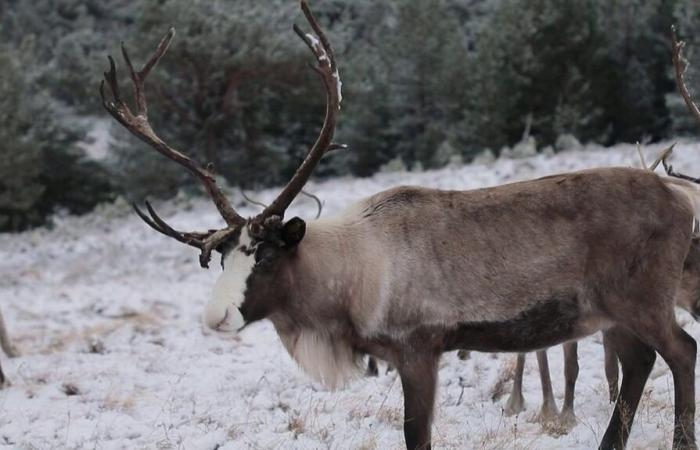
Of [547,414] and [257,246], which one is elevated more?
[257,246]

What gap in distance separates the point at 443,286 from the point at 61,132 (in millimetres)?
23200

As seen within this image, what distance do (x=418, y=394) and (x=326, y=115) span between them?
1339 mm

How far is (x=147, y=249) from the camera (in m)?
14.2

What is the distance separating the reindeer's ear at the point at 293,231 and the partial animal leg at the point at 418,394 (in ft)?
2.39

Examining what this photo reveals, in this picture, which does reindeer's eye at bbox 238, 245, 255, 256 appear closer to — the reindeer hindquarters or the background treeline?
the reindeer hindquarters

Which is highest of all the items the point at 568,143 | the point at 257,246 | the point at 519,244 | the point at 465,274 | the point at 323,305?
the point at 257,246

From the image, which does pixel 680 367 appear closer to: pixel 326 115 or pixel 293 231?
pixel 293 231

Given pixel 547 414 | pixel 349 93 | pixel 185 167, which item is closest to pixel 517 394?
pixel 547 414

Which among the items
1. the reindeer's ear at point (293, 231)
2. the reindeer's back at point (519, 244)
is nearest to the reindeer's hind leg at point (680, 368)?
the reindeer's back at point (519, 244)

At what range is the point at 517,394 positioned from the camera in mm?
5547

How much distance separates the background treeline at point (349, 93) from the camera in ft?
76.4

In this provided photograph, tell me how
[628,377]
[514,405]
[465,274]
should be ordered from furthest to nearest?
[514,405] < [628,377] < [465,274]

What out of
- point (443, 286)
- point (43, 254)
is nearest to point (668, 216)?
point (443, 286)

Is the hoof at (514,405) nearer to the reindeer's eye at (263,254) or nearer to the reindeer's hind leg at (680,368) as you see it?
the reindeer's hind leg at (680,368)
